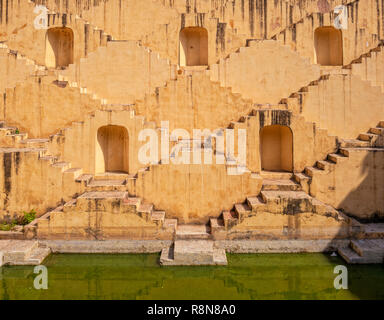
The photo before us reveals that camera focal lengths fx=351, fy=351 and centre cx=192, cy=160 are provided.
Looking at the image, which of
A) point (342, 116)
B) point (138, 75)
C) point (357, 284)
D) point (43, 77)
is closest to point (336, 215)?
point (357, 284)

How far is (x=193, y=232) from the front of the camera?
10.3m

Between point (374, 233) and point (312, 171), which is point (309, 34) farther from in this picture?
point (374, 233)

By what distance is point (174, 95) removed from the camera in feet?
42.9

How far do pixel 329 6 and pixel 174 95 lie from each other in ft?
36.2

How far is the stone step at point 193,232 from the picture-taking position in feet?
32.8

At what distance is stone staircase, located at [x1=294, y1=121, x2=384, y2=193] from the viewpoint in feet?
36.7

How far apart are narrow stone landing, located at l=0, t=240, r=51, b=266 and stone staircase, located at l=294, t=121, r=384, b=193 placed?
802cm

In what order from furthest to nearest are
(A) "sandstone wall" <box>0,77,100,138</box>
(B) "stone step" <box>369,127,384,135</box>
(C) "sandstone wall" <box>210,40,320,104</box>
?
(C) "sandstone wall" <box>210,40,320,104</box>, (A) "sandstone wall" <box>0,77,100,138</box>, (B) "stone step" <box>369,127,384,135</box>

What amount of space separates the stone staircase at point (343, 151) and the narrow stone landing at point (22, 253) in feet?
26.3

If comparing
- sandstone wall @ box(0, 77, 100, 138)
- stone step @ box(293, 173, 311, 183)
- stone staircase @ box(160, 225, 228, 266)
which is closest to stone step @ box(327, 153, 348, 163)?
stone step @ box(293, 173, 311, 183)

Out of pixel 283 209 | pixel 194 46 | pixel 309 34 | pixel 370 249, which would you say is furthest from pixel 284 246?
pixel 194 46

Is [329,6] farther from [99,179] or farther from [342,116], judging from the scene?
[99,179]

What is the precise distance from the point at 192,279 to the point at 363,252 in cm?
451

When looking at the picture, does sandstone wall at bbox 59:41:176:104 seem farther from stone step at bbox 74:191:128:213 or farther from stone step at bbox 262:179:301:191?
stone step at bbox 262:179:301:191
